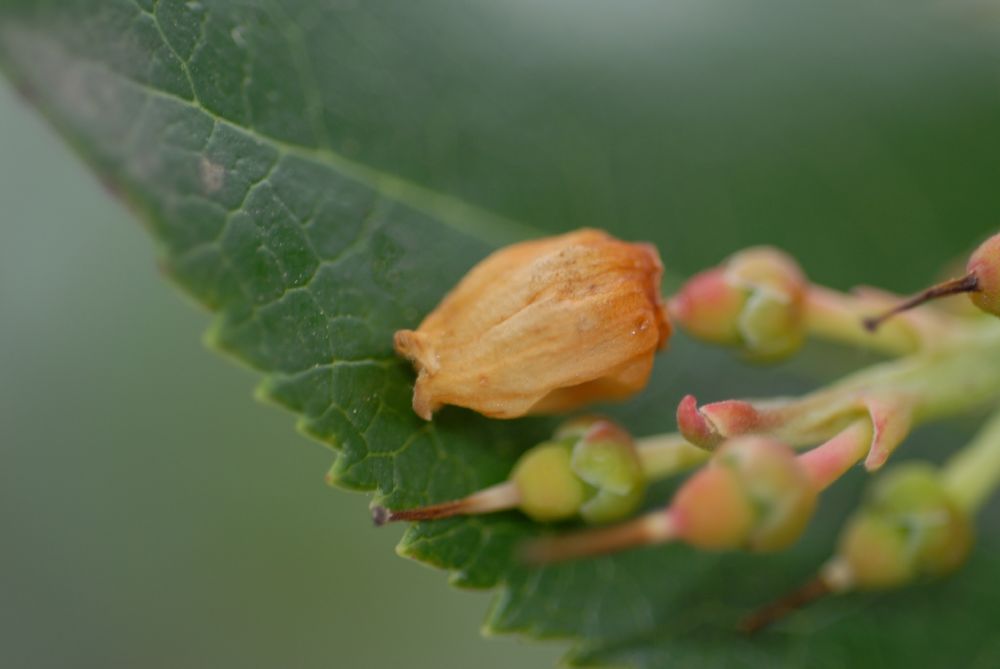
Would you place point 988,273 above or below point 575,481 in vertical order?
above

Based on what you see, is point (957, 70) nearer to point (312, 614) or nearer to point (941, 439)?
point (941, 439)

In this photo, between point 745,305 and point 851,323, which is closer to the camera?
point 745,305

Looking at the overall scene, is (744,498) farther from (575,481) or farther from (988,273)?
(988,273)

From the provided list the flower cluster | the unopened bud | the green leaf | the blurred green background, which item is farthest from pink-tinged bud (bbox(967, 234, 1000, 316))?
the blurred green background

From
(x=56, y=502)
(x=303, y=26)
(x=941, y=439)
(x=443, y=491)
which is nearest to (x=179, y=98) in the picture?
(x=303, y=26)

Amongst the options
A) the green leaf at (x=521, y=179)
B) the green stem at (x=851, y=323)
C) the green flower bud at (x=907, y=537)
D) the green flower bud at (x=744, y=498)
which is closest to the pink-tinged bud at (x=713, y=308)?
the green stem at (x=851, y=323)

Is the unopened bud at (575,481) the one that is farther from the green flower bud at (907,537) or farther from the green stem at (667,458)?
the green flower bud at (907,537)

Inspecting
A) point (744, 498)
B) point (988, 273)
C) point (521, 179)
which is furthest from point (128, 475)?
point (988, 273)
